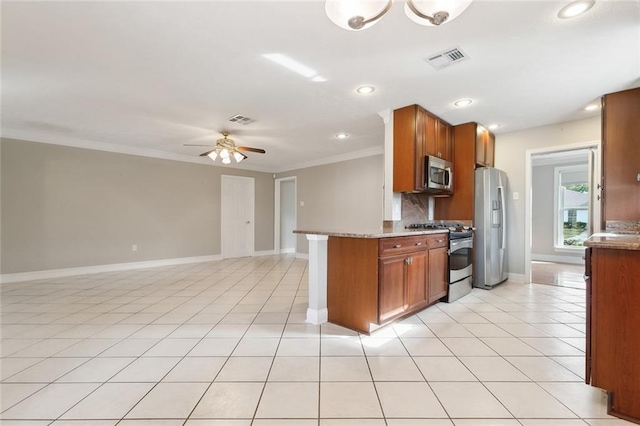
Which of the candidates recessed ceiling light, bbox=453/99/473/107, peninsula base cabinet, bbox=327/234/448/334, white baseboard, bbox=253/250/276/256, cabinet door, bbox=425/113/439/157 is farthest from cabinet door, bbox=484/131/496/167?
white baseboard, bbox=253/250/276/256

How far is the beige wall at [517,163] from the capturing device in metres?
4.04

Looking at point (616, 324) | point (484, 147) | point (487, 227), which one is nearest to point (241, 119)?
point (484, 147)

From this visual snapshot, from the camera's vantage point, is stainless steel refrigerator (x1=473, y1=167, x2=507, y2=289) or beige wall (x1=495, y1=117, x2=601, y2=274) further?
beige wall (x1=495, y1=117, x2=601, y2=274)

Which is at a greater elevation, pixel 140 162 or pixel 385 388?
pixel 140 162

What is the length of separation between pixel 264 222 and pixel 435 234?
5.04 metres

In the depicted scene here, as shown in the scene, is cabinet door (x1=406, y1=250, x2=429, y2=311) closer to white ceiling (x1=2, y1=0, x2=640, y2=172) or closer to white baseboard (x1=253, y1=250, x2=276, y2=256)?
white ceiling (x1=2, y1=0, x2=640, y2=172)

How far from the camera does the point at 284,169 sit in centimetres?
727

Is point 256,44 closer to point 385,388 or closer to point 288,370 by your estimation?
point 288,370

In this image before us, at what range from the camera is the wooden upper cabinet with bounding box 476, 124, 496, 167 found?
3964 millimetres

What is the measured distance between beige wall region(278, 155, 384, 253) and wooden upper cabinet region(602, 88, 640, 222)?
302 centimetres

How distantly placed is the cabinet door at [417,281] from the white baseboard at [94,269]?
195 inches

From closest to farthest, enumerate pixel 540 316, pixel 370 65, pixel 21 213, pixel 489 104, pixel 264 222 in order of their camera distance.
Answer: pixel 370 65 → pixel 540 316 → pixel 489 104 → pixel 21 213 → pixel 264 222

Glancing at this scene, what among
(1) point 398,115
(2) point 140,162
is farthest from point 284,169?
(1) point 398,115

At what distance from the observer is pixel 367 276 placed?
2.36 meters
